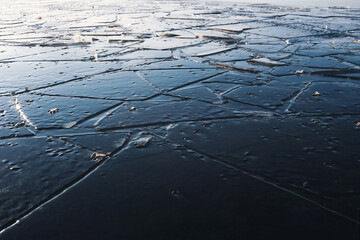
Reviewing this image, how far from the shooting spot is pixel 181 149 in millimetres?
2188

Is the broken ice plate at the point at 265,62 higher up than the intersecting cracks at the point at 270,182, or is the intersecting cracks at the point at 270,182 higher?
the broken ice plate at the point at 265,62

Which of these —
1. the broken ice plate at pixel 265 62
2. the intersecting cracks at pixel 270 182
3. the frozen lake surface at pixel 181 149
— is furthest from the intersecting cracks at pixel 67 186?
the broken ice plate at pixel 265 62

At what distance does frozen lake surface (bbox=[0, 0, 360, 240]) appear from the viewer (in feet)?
4.91

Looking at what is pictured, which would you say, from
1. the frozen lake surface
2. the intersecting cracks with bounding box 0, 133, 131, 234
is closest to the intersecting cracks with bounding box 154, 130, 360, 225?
the frozen lake surface

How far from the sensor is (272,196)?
1663 millimetres

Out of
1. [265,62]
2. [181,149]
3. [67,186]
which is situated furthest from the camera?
[265,62]

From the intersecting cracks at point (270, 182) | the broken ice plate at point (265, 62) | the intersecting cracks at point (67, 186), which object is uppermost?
the broken ice plate at point (265, 62)

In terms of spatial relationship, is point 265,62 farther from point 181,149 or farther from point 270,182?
point 270,182

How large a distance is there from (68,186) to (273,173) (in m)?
1.31

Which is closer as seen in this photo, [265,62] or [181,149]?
[181,149]

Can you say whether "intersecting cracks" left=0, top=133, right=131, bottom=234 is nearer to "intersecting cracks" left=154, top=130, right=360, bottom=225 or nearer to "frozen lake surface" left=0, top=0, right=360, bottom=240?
"frozen lake surface" left=0, top=0, right=360, bottom=240

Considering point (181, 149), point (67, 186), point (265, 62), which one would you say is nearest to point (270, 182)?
point (181, 149)

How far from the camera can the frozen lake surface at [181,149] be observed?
1.50m

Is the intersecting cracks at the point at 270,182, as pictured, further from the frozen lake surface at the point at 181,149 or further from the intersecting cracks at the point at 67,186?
the intersecting cracks at the point at 67,186
